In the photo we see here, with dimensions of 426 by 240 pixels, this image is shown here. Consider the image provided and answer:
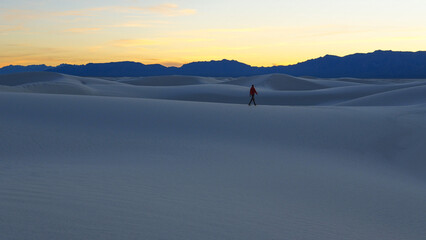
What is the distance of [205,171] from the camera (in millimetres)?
8070

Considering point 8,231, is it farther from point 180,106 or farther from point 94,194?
point 180,106

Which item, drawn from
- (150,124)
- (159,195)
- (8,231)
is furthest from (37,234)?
(150,124)

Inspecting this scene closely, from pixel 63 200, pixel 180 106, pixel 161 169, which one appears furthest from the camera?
pixel 180 106

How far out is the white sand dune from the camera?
4.89 metres

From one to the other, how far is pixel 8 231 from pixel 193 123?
9.49 m

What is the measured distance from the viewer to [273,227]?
17.0ft

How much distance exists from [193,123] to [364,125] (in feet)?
19.5

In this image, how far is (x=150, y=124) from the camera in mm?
12828

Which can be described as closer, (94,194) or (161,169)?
(94,194)

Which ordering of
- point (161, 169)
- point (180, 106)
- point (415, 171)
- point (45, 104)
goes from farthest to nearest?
point (180, 106)
point (45, 104)
point (415, 171)
point (161, 169)

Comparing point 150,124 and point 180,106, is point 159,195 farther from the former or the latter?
point 180,106

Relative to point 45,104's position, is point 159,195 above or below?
below

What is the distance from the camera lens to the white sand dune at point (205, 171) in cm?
489

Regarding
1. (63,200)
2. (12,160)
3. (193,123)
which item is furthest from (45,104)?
(63,200)
